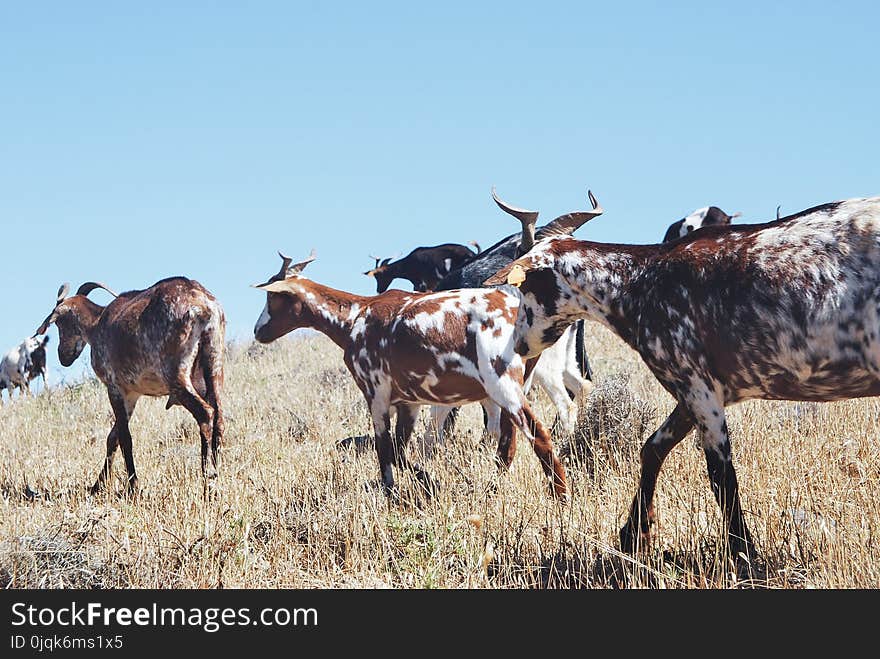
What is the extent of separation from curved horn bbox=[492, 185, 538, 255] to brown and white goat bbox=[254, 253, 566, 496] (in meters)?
0.88

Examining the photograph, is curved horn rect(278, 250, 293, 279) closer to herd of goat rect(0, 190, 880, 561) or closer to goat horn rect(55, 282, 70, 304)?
herd of goat rect(0, 190, 880, 561)

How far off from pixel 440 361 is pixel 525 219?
1718mm

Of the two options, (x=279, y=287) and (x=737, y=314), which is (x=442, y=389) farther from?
(x=737, y=314)

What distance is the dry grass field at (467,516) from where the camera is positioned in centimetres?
653

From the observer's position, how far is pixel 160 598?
6102 mm

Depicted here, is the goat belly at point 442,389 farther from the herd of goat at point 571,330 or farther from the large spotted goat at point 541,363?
the large spotted goat at point 541,363

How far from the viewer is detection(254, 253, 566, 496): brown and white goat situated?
8.99 metres

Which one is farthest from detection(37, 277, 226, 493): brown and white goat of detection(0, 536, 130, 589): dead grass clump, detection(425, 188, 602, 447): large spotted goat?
detection(0, 536, 130, 589): dead grass clump

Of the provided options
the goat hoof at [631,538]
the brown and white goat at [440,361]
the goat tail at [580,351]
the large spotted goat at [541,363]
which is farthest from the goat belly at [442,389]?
the goat tail at [580,351]

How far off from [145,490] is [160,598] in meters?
4.08

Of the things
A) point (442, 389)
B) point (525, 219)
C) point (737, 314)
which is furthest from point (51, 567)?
point (737, 314)

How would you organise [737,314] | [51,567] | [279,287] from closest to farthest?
1. [737,314]
2. [51,567]
3. [279,287]

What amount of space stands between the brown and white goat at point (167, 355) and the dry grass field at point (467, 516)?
0.56 metres

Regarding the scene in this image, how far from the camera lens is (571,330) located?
1306cm
